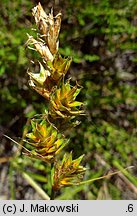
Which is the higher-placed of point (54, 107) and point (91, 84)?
point (91, 84)

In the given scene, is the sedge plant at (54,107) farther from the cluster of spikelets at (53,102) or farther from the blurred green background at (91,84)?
the blurred green background at (91,84)

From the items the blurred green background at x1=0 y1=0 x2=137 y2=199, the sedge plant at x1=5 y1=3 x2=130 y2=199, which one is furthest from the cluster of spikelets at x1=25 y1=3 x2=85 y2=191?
the blurred green background at x1=0 y1=0 x2=137 y2=199

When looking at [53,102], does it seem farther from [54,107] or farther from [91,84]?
[91,84]

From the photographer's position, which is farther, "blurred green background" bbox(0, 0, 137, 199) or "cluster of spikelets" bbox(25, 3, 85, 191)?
"blurred green background" bbox(0, 0, 137, 199)

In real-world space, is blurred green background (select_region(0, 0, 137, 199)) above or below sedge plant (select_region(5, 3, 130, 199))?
above

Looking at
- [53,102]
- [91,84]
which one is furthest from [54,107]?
[91,84]

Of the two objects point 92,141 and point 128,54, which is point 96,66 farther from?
point 92,141

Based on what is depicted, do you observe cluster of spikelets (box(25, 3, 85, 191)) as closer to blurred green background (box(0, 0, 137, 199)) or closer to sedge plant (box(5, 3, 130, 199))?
sedge plant (box(5, 3, 130, 199))
